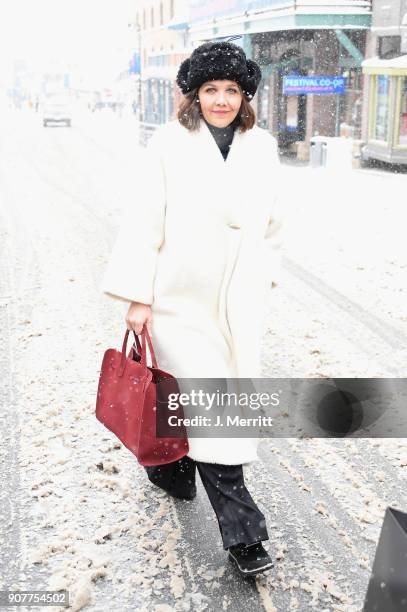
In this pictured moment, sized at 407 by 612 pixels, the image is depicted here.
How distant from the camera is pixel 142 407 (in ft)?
9.17

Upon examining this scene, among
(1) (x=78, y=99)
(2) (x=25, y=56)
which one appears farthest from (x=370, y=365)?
(2) (x=25, y=56)

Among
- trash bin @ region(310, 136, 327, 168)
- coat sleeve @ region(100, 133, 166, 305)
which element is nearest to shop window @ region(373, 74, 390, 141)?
trash bin @ region(310, 136, 327, 168)

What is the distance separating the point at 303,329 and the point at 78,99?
3521 inches

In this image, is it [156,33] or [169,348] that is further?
[156,33]

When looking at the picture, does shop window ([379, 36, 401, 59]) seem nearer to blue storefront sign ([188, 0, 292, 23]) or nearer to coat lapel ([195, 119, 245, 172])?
blue storefront sign ([188, 0, 292, 23])

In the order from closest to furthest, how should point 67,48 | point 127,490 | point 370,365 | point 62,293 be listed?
point 127,490 < point 370,365 < point 62,293 < point 67,48

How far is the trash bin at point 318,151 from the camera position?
1822 cm

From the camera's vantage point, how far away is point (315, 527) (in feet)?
10.6

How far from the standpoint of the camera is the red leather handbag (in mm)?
2803

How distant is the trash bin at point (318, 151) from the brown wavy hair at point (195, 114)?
1572 cm

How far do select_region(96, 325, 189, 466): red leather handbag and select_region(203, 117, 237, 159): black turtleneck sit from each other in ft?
2.54

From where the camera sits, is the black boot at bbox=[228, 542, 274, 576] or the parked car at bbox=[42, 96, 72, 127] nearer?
the black boot at bbox=[228, 542, 274, 576]

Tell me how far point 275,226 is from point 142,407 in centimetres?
92

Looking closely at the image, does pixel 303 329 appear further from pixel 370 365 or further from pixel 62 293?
pixel 62 293
